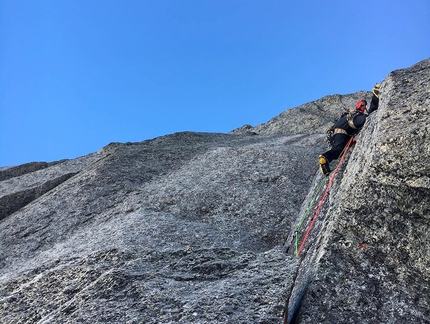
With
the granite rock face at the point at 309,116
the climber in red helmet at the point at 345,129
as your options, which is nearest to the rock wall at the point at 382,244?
the climber in red helmet at the point at 345,129

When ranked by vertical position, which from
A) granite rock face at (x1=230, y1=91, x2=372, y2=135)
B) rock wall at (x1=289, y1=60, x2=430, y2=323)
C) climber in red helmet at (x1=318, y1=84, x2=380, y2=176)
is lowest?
rock wall at (x1=289, y1=60, x2=430, y2=323)

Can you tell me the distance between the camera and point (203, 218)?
15445mm

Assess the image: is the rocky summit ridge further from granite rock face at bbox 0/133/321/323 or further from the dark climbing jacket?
the dark climbing jacket

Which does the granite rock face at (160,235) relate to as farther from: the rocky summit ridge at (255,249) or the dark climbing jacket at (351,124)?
the dark climbing jacket at (351,124)

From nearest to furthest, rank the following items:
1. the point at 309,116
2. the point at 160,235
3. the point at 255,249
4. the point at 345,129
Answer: the point at 160,235 → the point at 255,249 → the point at 345,129 → the point at 309,116

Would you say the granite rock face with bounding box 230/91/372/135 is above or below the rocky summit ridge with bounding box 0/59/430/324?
above

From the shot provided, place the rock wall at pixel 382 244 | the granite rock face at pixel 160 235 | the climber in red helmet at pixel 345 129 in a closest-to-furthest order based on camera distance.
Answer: the rock wall at pixel 382 244, the granite rock face at pixel 160 235, the climber in red helmet at pixel 345 129

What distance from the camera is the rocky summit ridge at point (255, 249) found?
7777 mm

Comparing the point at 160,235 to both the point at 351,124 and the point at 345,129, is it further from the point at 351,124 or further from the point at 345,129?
the point at 351,124

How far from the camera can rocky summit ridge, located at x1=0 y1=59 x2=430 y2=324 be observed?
778 centimetres

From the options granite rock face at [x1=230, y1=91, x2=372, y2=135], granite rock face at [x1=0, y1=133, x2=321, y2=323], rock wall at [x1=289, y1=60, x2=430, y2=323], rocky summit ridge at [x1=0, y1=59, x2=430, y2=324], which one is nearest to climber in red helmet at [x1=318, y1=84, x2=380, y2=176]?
granite rock face at [x1=0, y1=133, x2=321, y2=323]

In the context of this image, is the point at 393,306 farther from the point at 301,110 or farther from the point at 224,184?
the point at 301,110

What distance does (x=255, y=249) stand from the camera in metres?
13.3

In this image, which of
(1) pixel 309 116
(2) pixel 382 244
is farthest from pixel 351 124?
(1) pixel 309 116
